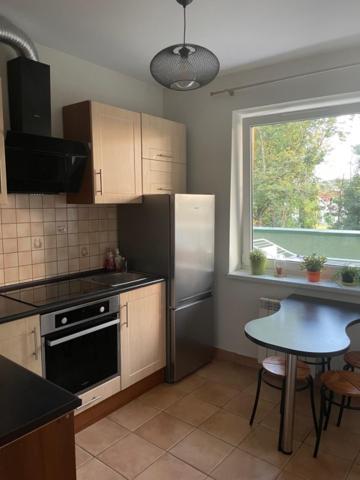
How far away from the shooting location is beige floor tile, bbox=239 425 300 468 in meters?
2.02

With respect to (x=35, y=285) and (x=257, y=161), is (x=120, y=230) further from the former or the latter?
(x=257, y=161)

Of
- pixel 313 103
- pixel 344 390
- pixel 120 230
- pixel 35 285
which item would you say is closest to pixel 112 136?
pixel 120 230

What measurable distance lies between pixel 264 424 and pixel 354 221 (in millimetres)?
1612

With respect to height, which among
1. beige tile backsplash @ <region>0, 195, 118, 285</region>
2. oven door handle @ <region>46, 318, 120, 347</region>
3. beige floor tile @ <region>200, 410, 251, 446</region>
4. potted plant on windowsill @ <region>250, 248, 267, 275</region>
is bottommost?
beige floor tile @ <region>200, 410, 251, 446</region>

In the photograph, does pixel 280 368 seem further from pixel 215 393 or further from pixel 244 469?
pixel 215 393

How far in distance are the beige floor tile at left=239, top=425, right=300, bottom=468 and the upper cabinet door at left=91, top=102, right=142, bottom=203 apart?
5.94 ft

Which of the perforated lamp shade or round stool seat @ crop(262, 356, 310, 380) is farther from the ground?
the perforated lamp shade

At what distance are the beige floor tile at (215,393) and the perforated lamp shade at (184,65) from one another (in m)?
2.13

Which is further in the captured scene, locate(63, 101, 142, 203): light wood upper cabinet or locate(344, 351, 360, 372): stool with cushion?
locate(63, 101, 142, 203): light wood upper cabinet

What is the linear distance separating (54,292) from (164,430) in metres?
1.12

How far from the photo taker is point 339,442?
85.0 inches

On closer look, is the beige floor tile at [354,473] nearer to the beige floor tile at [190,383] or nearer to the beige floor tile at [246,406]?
the beige floor tile at [246,406]

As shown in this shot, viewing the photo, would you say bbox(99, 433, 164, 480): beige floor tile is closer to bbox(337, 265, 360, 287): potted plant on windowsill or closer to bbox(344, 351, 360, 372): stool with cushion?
bbox(344, 351, 360, 372): stool with cushion

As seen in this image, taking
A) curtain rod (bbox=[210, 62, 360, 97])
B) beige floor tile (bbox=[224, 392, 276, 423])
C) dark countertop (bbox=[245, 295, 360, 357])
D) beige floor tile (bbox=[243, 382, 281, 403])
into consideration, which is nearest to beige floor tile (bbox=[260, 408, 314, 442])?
beige floor tile (bbox=[224, 392, 276, 423])
